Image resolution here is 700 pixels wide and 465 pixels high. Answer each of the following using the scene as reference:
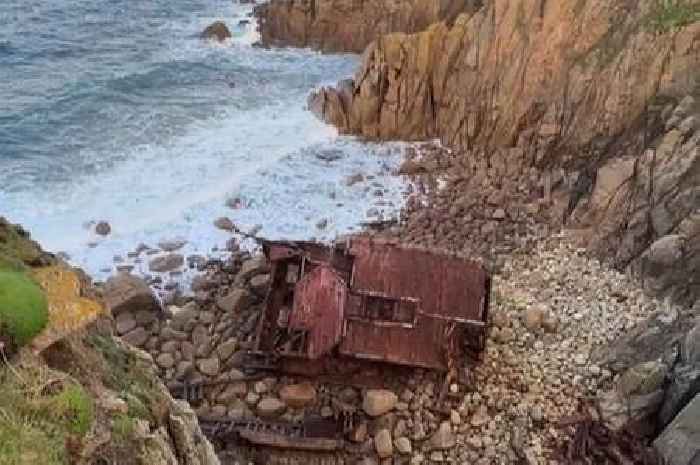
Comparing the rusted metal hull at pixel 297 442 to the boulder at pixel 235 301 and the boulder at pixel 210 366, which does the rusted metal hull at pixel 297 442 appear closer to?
the boulder at pixel 210 366

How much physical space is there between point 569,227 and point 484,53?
366 inches

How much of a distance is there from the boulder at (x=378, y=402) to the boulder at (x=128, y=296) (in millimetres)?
7476

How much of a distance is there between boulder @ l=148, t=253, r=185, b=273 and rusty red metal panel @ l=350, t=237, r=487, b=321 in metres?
7.25

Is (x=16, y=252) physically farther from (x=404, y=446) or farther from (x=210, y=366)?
(x=404, y=446)

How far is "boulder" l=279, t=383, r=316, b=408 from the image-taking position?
811 inches

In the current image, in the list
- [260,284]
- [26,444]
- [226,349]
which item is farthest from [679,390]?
[26,444]

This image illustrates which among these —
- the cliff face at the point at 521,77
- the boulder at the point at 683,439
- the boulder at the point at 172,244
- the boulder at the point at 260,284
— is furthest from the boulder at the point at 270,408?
the cliff face at the point at 521,77

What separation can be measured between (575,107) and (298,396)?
15.0 metres

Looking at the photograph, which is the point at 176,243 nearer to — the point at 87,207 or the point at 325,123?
the point at 87,207

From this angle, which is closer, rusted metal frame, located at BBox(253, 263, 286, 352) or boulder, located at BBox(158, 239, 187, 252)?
rusted metal frame, located at BBox(253, 263, 286, 352)

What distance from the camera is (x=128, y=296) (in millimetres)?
23719

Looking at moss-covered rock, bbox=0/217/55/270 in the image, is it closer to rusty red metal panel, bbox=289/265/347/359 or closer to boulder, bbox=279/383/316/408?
rusty red metal panel, bbox=289/265/347/359

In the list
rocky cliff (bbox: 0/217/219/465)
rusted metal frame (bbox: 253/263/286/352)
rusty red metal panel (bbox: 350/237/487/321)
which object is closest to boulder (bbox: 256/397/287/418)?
rusted metal frame (bbox: 253/263/286/352)

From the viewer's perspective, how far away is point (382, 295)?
2106 cm
